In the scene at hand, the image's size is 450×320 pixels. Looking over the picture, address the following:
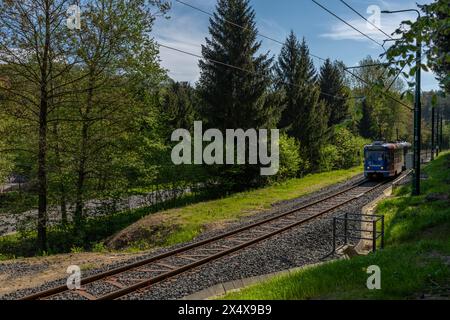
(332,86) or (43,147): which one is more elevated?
(332,86)

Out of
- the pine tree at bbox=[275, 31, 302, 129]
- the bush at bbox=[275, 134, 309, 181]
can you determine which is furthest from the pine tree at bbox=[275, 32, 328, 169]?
the bush at bbox=[275, 134, 309, 181]

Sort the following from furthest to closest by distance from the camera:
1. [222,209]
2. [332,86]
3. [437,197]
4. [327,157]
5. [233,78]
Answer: [332,86] → [327,157] → [233,78] → [222,209] → [437,197]

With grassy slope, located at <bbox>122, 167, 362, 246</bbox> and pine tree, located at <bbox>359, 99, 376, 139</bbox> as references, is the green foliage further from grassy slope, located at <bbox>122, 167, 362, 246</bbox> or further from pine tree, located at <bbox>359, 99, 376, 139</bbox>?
pine tree, located at <bbox>359, 99, 376, 139</bbox>

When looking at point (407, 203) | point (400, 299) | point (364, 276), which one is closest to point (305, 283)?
point (364, 276)

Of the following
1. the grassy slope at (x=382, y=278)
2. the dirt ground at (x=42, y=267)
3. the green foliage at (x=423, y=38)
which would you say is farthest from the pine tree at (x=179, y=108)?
the green foliage at (x=423, y=38)

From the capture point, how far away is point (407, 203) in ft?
60.2

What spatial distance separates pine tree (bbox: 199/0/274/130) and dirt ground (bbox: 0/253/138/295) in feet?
58.8

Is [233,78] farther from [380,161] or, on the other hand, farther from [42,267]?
[42,267]

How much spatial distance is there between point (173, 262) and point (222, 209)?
11.0m

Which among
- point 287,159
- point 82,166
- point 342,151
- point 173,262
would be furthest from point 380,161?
point 173,262

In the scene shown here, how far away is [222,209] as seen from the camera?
74.0 ft

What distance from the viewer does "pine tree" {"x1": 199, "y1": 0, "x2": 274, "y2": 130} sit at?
1190 inches

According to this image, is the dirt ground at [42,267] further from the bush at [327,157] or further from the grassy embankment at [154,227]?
the bush at [327,157]

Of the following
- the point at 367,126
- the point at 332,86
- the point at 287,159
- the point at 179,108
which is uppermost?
the point at 332,86
